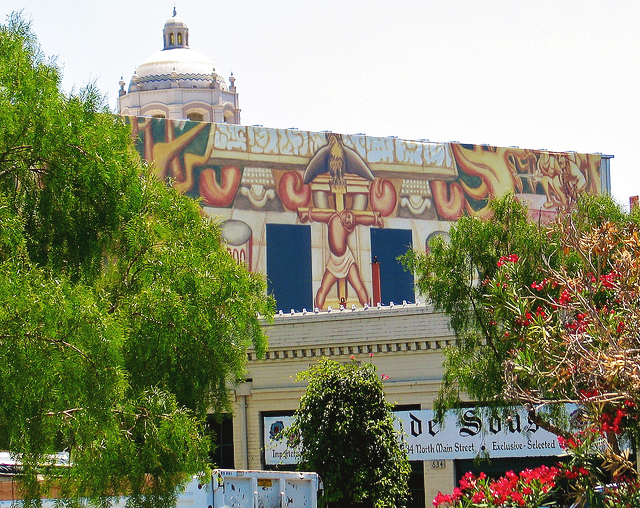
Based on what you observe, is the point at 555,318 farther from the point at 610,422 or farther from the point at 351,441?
the point at 351,441

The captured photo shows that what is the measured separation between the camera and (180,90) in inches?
3374

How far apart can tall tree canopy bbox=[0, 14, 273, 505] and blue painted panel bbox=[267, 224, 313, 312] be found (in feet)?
127

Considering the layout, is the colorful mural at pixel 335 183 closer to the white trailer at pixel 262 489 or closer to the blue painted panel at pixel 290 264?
the blue painted panel at pixel 290 264

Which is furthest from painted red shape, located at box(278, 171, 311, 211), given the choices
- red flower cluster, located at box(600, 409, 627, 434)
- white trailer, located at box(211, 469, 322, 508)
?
red flower cluster, located at box(600, 409, 627, 434)

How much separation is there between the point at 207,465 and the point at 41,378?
374 centimetres

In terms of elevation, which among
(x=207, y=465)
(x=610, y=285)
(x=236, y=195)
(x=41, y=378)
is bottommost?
(x=207, y=465)

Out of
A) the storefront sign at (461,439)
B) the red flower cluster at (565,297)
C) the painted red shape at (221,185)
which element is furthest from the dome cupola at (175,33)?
the red flower cluster at (565,297)

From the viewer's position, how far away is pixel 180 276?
17.3 meters

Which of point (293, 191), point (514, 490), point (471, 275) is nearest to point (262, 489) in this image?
point (471, 275)

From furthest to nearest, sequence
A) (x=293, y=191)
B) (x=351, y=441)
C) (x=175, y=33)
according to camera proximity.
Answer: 1. (x=175, y=33)
2. (x=293, y=191)
3. (x=351, y=441)

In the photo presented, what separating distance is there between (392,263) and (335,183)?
15.7 feet

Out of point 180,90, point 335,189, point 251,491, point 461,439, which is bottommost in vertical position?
point 251,491

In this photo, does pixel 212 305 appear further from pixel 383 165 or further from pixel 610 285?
pixel 383 165

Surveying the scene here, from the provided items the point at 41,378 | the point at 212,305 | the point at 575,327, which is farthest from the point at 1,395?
the point at 575,327
